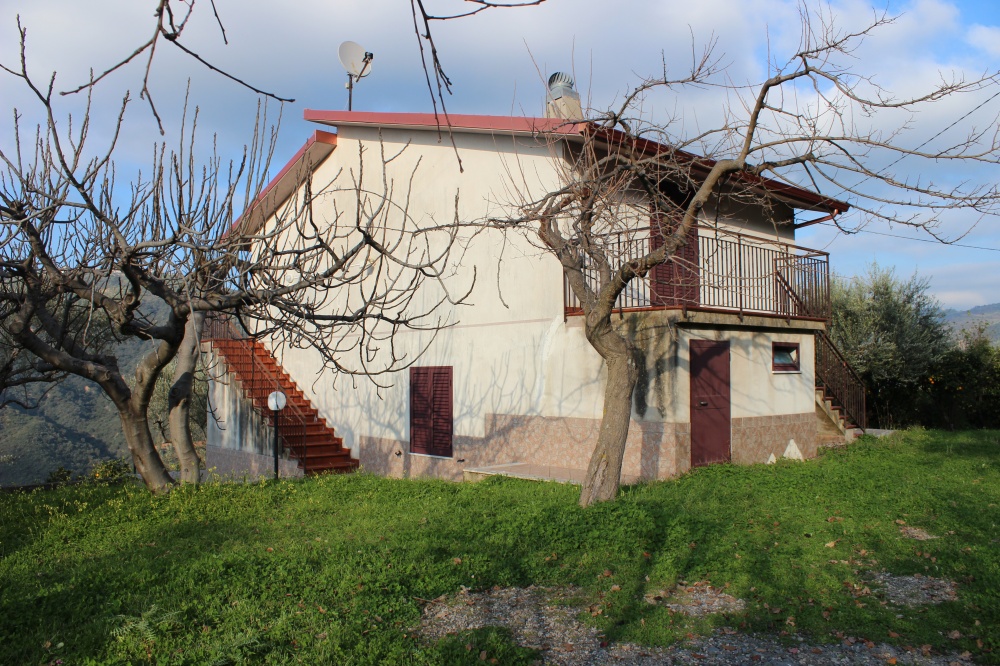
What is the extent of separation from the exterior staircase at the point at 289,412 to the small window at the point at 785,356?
28.8 feet

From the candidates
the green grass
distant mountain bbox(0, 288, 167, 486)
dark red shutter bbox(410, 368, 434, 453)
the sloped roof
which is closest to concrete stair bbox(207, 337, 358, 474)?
dark red shutter bbox(410, 368, 434, 453)

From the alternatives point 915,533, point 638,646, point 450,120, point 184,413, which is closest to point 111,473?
point 184,413

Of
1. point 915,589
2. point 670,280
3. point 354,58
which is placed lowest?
point 915,589

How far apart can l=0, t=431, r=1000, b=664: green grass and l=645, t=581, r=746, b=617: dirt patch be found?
128 millimetres

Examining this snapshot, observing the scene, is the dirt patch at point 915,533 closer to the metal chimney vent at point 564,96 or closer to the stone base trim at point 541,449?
the stone base trim at point 541,449

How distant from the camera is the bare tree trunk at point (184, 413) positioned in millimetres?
9266

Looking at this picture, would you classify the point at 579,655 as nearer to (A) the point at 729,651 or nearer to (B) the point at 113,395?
(A) the point at 729,651

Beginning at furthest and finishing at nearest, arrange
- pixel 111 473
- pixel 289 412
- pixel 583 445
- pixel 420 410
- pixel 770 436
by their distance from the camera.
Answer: pixel 289 412
pixel 420 410
pixel 111 473
pixel 770 436
pixel 583 445

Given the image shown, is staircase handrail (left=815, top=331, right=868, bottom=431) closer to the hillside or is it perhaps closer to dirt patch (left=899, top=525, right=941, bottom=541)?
dirt patch (left=899, top=525, right=941, bottom=541)

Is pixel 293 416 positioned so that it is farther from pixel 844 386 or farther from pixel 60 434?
pixel 60 434

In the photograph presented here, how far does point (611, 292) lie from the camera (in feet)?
26.9

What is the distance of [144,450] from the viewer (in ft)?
29.8

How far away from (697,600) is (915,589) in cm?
182

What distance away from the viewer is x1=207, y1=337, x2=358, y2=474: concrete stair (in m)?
14.7
